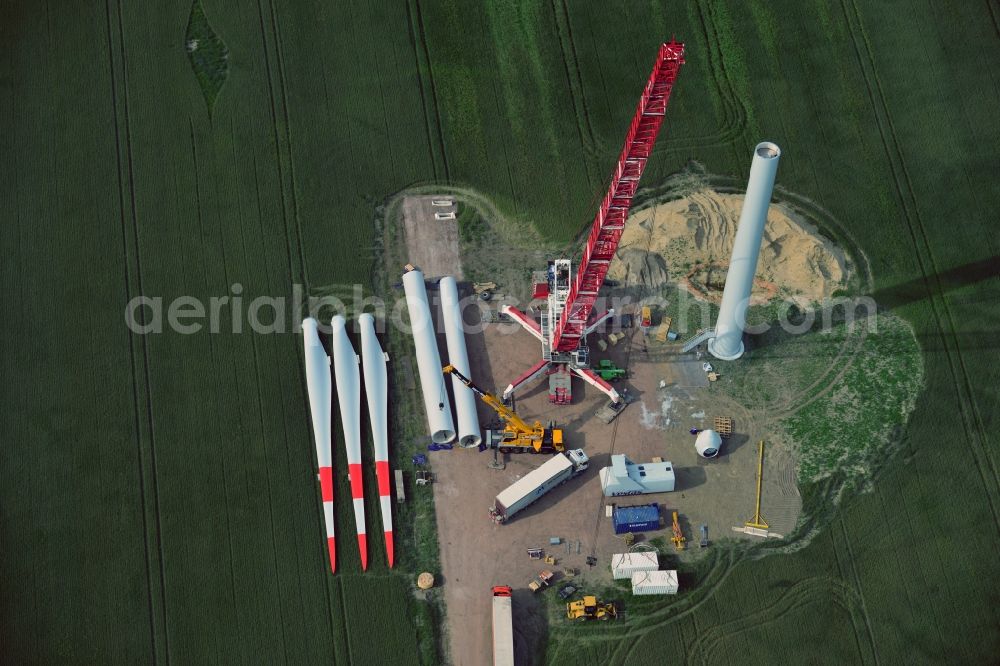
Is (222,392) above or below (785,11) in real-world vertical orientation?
below

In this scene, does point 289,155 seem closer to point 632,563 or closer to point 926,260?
point 632,563

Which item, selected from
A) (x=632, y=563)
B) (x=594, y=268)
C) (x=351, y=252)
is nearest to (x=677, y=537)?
(x=632, y=563)

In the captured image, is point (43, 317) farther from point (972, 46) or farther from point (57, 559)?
point (972, 46)

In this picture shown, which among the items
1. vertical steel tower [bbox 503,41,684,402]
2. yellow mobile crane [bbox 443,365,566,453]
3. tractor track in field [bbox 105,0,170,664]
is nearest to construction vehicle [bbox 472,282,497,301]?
vertical steel tower [bbox 503,41,684,402]

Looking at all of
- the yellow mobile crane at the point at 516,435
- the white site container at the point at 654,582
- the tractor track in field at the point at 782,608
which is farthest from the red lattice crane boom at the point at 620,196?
the tractor track in field at the point at 782,608

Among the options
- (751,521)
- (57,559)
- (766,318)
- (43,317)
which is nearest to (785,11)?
(766,318)

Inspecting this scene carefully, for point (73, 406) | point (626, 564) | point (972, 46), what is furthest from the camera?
point (972, 46)
